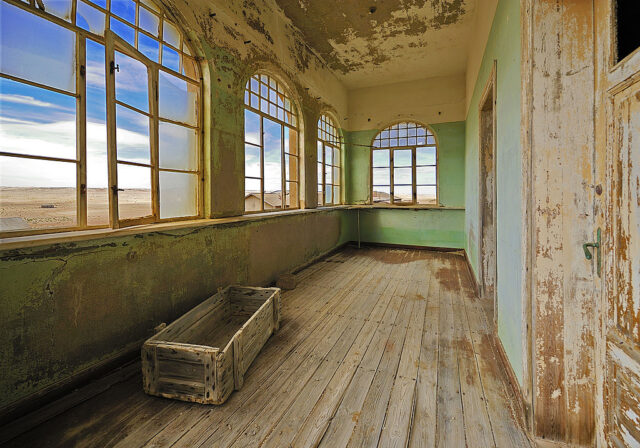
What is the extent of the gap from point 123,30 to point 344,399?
2.95 m

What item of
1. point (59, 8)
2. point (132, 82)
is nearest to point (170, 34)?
point (132, 82)

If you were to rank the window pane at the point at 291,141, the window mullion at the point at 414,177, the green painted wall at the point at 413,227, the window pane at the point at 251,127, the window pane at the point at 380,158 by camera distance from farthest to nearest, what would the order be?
the window pane at the point at 380,158
the window mullion at the point at 414,177
the green painted wall at the point at 413,227
the window pane at the point at 291,141
the window pane at the point at 251,127

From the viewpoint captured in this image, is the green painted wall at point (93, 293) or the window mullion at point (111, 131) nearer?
the green painted wall at point (93, 293)

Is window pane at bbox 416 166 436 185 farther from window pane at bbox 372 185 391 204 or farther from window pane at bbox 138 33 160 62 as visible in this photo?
window pane at bbox 138 33 160 62

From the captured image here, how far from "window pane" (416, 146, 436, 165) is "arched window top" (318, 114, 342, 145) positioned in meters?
1.73

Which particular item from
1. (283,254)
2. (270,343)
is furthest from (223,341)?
(283,254)

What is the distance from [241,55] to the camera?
324cm

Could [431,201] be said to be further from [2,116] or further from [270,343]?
[2,116]

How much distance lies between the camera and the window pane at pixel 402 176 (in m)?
6.47

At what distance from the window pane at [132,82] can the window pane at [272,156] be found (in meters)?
1.70

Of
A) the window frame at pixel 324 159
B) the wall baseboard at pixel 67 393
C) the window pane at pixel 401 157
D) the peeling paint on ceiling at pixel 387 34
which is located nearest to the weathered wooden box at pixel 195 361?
the wall baseboard at pixel 67 393

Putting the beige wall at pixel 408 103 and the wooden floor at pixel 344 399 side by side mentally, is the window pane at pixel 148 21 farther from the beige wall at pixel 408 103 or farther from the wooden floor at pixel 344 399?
the beige wall at pixel 408 103

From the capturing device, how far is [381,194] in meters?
6.73

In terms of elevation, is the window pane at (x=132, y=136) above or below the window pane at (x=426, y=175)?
below
